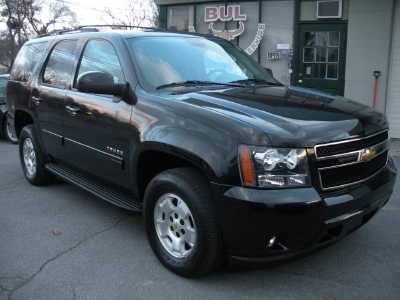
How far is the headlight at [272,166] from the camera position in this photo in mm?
2736

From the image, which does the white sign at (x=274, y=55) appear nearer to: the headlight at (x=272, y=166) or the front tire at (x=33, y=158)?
the front tire at (x=33, y=158)

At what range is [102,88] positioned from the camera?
357 cm

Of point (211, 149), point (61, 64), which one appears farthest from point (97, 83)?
point (61, 64)

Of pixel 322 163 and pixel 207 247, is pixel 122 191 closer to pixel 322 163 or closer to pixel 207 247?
pixel 207 247

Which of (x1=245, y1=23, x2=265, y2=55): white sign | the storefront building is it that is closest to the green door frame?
the storefront building

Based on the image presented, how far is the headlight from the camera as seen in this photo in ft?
8.98

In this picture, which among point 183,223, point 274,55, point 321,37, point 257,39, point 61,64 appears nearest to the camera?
point 183,223

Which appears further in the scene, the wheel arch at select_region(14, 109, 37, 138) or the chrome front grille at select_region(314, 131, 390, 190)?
the wheel arch at select_region(14, 109, 37, 138)

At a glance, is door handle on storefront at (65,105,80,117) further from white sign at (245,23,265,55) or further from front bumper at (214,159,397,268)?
white sign at (245,23,265,55)

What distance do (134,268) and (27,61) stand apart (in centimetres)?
359

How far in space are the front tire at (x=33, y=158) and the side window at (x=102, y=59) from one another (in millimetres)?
1475

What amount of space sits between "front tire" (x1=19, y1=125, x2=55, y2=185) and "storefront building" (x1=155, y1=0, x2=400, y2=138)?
6757 mm

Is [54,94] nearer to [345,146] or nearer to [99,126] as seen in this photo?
[99,126]

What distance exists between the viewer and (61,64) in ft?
15.9
